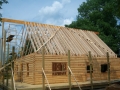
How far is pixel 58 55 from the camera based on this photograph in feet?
46.4

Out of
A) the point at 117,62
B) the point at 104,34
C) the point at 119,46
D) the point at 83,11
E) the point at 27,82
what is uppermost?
the point at 83,11

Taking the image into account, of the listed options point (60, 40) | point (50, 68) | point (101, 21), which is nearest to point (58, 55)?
point (50, 68)

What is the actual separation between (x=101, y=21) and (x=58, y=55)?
18195mm

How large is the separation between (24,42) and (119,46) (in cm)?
1891

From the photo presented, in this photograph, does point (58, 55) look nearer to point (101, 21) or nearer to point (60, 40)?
point (60, 40)

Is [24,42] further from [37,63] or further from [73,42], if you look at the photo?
[73,42]

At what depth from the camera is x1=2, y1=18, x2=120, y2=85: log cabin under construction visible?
1352cm

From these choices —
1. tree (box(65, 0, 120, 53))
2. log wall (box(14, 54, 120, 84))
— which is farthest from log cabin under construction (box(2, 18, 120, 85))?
tree (box(65, 0, 120, 53))

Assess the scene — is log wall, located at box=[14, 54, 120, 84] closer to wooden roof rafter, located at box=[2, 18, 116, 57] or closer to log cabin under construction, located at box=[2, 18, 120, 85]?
log cabin under construction, located at box=[2, 18, 120, 85]

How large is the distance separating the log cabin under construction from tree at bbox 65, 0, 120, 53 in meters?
10.9

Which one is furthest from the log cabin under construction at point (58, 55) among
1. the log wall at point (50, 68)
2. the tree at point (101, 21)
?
the tree at point (101, 21)

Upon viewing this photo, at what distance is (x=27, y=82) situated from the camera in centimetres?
1428

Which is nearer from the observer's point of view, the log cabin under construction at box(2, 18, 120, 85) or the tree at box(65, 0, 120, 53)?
the log cabin under construction at box(2, 18, 120, 85)

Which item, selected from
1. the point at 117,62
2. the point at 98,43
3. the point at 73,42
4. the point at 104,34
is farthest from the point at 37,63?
the point at 104,34
